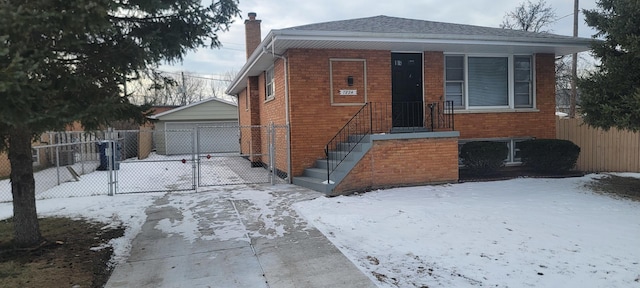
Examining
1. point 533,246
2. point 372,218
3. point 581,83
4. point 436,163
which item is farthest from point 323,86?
point 533,246

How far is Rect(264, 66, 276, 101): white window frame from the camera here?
12.5 metres

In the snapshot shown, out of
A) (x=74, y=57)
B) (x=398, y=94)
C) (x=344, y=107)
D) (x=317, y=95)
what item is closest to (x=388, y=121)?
(x=398, y=94)

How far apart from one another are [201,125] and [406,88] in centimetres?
1658

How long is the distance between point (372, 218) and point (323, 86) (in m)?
4.61

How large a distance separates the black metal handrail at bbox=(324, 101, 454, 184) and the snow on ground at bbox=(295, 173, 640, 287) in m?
2.03

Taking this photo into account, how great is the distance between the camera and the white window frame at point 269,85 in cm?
1249

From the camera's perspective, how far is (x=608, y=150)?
12.7 metres

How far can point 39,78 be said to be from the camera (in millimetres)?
4422

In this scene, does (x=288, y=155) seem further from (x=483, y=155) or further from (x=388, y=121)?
(x=483, y=155)

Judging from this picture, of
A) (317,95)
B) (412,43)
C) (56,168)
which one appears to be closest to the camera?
(412,43)

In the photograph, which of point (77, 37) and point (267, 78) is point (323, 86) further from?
point (77, 37)

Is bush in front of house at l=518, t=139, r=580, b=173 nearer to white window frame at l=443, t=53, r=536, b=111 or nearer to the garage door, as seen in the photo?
white window frame at l=443, t=53, r=536, b=111

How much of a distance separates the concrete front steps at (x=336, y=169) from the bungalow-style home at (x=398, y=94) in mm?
31

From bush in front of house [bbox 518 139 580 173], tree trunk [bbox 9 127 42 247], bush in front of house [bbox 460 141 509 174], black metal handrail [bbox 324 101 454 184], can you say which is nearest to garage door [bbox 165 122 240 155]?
black metal handrail [bbox 324 101 454 184]
